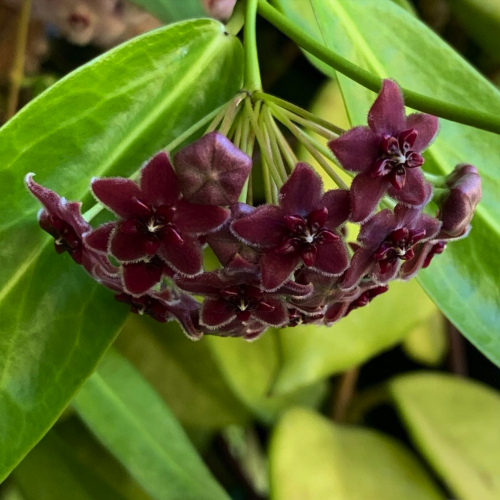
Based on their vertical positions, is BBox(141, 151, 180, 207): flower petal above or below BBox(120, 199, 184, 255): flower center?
above

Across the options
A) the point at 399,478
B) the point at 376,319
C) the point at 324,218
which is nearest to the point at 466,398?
the point at 399,478

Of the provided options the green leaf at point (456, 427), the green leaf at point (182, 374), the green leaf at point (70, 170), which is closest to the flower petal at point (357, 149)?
the green leaf at point (70, 170)

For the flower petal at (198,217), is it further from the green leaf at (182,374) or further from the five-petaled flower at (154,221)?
the green leaf at (182,374)

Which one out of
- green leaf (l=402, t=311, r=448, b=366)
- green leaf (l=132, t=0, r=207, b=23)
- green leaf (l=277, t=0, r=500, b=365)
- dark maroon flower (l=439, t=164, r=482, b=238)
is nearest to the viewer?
dark maroon flower (l=439, t=164, r=482, b=238)

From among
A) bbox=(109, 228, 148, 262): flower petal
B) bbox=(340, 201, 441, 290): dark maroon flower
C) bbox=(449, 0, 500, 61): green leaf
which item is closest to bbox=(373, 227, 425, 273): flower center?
bbox=(340, 201, 441, 290): dark maroon flower

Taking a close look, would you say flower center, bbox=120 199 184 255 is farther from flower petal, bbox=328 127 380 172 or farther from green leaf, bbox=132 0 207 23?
green leaf, bbox=132 0 207 23
